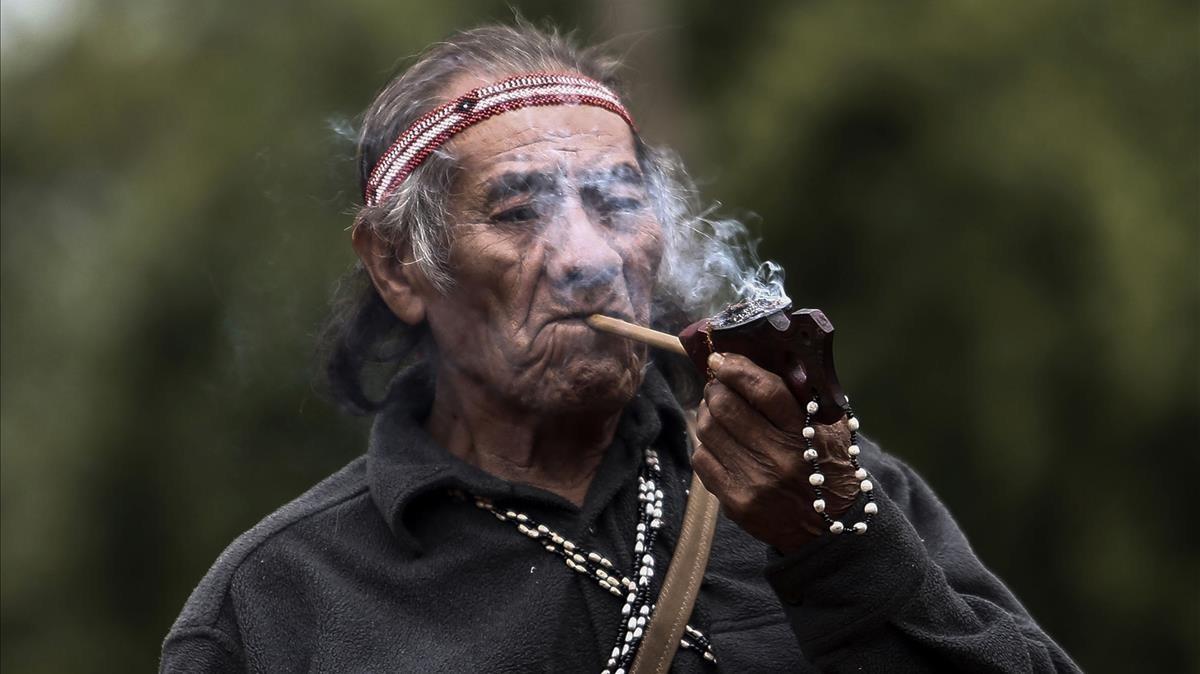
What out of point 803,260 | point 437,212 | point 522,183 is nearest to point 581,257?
point 522,183

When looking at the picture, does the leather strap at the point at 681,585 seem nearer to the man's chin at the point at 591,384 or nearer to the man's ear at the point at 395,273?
the man's chin at the point at 591,384

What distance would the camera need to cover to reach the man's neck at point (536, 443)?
9.20 feet

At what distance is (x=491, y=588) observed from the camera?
2.65 m

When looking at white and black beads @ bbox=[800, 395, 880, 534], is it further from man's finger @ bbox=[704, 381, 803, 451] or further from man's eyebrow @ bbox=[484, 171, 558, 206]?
man's eyebrow @ bbox=[484, 171, 558, 206]

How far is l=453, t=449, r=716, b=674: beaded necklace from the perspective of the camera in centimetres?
258

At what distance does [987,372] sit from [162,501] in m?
3.04

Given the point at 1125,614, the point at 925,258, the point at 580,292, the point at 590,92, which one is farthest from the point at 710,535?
the point at 1125,614

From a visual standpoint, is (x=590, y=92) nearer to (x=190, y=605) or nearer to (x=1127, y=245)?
(x=190, y=605)

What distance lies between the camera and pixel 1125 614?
566 cm

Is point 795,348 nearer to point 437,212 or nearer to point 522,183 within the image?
point 522,183

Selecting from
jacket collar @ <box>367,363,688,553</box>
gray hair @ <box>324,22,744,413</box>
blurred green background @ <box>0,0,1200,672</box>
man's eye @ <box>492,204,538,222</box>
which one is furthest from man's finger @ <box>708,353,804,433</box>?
blurred green background @ <box>0,0,1200,672</box>

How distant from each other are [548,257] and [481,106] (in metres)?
0.33

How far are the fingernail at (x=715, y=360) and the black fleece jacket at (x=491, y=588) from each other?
1.09 ft

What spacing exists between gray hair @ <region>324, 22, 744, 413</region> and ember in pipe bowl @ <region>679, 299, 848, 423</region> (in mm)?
782
